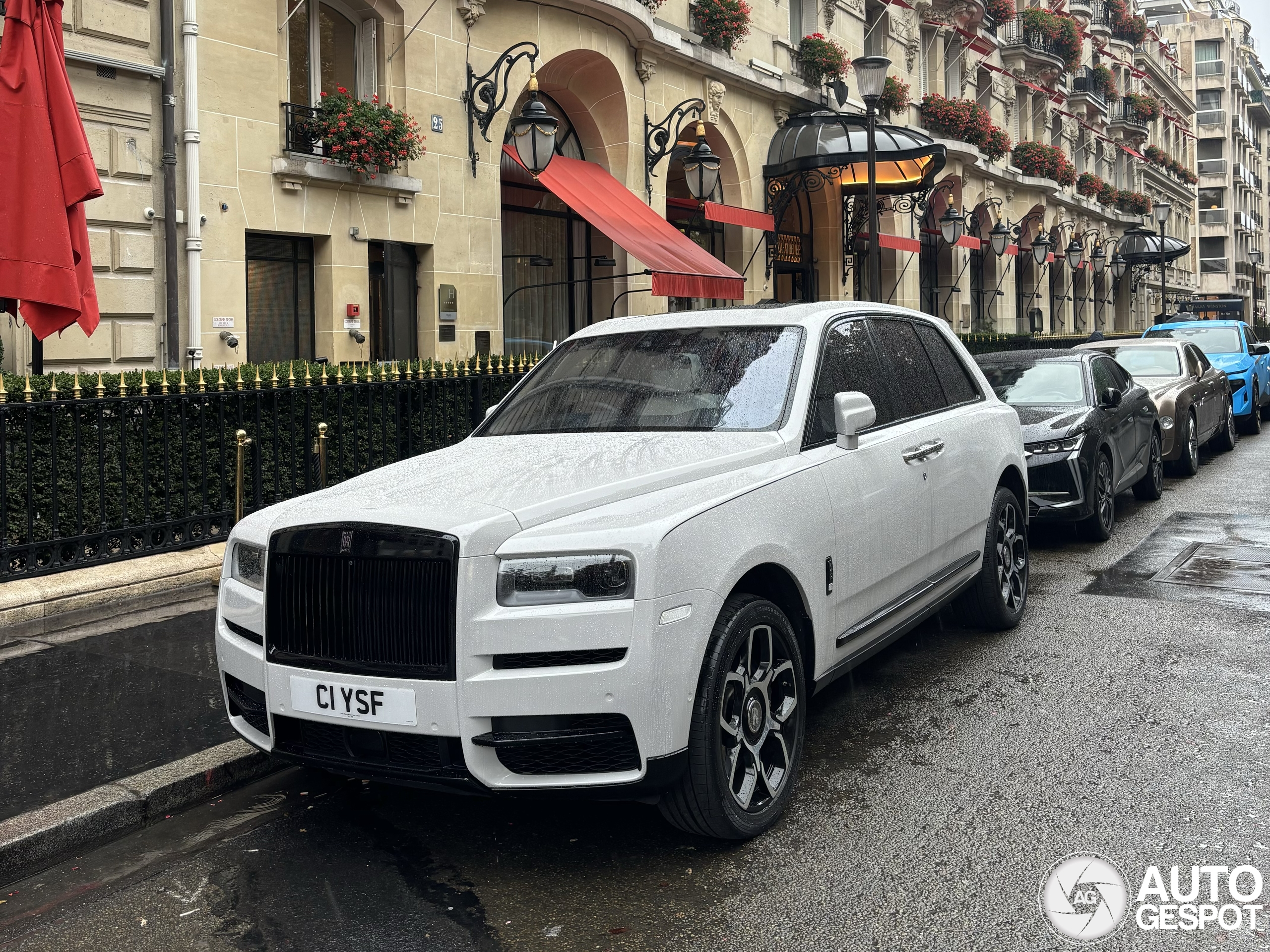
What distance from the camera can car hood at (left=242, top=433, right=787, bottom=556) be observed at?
3791mm

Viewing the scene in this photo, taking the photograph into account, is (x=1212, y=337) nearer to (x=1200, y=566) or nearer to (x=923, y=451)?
(x=1200, y=566)

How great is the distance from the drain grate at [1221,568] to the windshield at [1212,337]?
1072cm

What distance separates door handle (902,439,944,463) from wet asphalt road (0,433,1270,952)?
3.73 feet

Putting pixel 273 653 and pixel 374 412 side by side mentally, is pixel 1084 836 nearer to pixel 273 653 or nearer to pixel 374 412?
pixel 273 653

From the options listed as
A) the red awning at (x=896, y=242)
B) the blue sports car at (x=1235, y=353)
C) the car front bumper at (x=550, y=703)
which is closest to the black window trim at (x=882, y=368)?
the car front bumper at (x=550, y=703)

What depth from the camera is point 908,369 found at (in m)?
6.10

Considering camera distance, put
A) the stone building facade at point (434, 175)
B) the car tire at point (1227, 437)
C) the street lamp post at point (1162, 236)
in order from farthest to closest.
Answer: the street lamp post at point (1162, 236)
the car tire at point (1227, 437)
the stone building facade at point (434, 175)

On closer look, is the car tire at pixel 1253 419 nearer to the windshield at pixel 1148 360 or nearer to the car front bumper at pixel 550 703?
the windshield at pixel 1148 360

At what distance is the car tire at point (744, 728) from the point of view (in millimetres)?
3828

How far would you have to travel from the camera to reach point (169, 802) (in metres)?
4.62

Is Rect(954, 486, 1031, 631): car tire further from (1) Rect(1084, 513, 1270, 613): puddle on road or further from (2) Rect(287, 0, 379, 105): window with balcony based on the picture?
(2) Rect(287, 0, 379, 105): window with balcony

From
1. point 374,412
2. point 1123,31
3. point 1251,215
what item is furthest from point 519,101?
point 1251,215

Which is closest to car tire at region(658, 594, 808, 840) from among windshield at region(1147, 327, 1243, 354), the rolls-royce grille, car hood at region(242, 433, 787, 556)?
car hood at region(242, 433, 787, 556)

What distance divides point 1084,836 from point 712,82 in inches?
725
